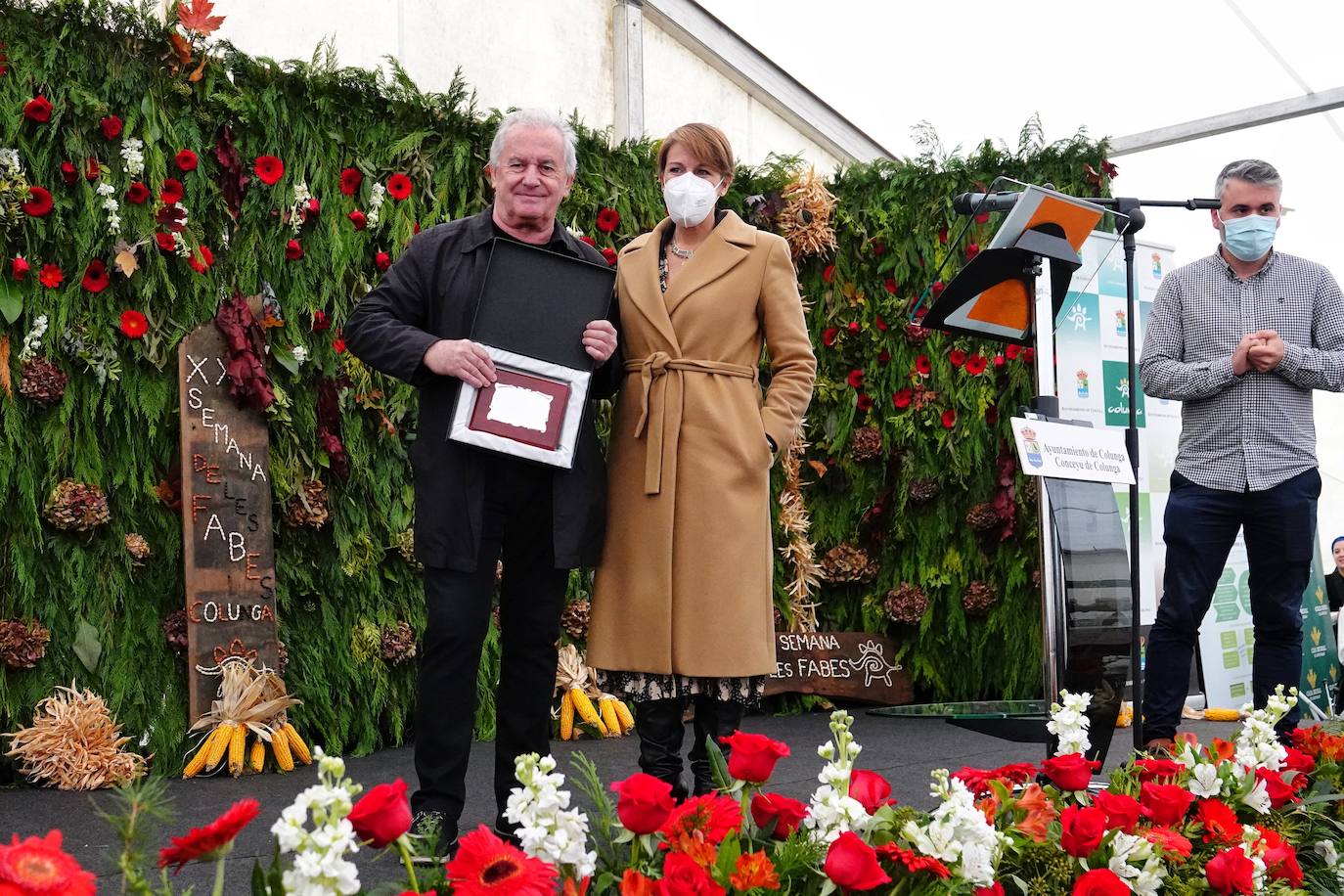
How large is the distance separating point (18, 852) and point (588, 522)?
66.3 inches

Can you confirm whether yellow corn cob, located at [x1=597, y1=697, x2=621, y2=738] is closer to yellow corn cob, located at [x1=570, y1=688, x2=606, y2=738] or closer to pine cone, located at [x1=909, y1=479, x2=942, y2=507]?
yellow corn cob, located at [x1=570, y1=688, x2=606, y2=738]

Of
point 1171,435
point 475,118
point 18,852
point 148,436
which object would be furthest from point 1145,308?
point 18,852

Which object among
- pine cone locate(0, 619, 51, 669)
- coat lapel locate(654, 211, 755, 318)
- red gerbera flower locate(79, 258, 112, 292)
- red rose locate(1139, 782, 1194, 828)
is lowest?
red rose locate(1139, 782, 1194, 828)

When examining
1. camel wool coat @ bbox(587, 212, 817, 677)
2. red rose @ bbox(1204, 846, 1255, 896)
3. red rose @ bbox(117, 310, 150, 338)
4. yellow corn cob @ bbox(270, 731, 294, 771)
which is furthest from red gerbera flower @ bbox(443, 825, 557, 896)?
red rose @ bbox(117, 310, 150, 338)

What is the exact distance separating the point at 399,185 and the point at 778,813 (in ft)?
10.1

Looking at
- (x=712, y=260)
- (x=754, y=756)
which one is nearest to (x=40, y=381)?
(x=712, y=260)

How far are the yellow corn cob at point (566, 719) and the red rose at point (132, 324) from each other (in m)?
1.77

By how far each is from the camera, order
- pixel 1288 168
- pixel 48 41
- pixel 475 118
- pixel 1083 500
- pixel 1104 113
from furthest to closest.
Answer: pixel 1104 113 → pixel 1288 168 → pixel 475 118 → pixel 48 41 → pixel 1083 500

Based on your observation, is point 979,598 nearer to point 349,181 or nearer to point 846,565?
point 846,565

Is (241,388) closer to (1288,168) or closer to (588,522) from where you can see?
(588,522)

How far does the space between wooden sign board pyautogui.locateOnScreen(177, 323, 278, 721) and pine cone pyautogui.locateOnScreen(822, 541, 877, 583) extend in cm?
225

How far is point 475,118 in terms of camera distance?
4.37 m

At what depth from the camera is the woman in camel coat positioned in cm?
261

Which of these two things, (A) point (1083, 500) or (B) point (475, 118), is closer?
(A) point (1083, 500)
